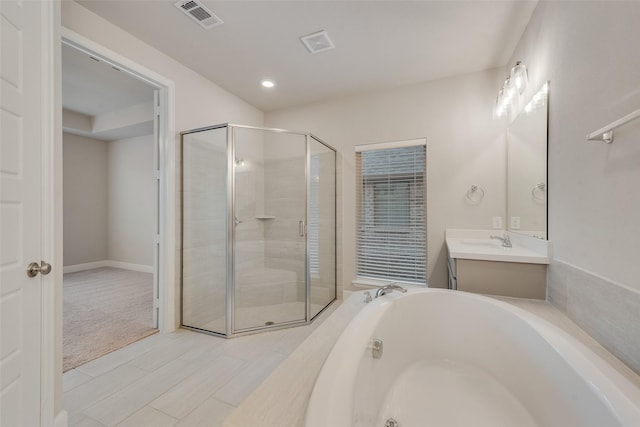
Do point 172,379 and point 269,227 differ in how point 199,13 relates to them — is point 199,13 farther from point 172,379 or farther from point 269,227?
point 172,379

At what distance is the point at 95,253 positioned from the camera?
4.59m

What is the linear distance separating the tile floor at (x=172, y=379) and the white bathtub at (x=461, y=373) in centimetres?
90

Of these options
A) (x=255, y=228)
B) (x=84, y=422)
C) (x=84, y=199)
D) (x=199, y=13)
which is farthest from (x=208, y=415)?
(x=84, y=199)

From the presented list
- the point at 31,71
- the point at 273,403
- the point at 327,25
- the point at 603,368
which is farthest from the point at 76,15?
the point at 603,368

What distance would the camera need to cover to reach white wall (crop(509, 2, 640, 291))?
868mm

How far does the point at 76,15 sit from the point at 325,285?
3.03m

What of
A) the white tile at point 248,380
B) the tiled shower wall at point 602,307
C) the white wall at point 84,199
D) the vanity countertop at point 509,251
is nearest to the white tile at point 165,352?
the white tile at point 248,380

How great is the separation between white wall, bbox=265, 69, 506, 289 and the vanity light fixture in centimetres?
18

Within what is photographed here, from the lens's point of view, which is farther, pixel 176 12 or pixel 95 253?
pixel 95 253

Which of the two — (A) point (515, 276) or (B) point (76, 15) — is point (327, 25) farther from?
(A) point (515, 276)

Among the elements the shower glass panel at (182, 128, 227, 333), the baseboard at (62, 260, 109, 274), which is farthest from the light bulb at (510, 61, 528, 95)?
the baseboard at (62, 260, 109, 274)

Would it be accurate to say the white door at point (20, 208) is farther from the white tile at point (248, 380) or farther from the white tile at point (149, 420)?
the white tile at point (248, 380)

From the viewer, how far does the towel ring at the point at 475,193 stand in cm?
242

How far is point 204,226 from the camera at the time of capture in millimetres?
2453
